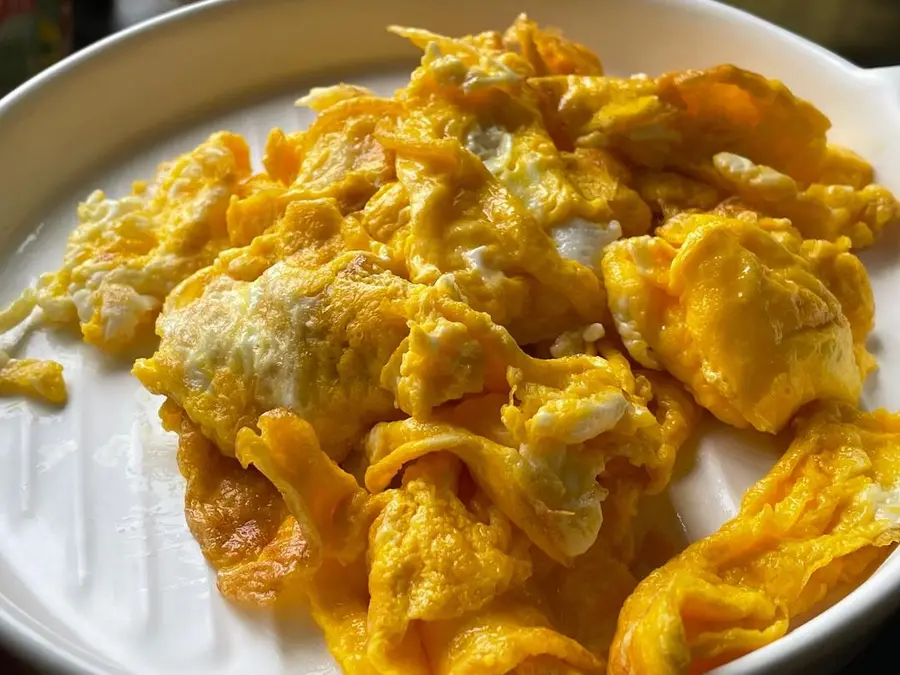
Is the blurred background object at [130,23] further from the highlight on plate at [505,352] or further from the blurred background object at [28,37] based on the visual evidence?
the highlight on plate at [505,352]

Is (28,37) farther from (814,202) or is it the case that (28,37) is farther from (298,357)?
(814,202)

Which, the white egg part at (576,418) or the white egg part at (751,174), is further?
the white egg part at (751,174)

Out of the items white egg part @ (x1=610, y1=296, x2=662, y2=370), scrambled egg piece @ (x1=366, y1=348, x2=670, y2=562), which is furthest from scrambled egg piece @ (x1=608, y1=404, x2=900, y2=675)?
white egg part @ (x1=610, y1=296, x2=662, y2=370)

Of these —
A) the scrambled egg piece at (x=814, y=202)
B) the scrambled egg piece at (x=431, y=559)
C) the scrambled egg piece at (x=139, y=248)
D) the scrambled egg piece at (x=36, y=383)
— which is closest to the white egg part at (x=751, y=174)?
the scrambled egg piece at (x=814, y=202)

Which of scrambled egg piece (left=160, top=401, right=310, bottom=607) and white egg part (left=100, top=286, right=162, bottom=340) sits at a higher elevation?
white egg part (left=100, top=286, right=162, bottom=340)

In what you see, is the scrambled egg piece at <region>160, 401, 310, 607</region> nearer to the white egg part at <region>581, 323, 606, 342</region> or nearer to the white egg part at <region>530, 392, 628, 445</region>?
the white egg part at <region>530, 392, 628, 445</region>

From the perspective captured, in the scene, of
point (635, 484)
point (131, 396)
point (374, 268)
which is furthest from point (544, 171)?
point (131, 396)

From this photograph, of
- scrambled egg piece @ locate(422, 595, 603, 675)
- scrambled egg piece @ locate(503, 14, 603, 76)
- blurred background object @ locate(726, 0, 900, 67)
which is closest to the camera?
scrambled egg piece @ locate(422, 595, 603, 675)

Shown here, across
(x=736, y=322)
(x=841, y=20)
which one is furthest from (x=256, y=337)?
(x=841, y=20)
